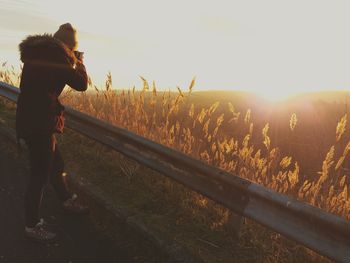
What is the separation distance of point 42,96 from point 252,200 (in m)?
2.03

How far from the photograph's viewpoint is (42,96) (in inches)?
161

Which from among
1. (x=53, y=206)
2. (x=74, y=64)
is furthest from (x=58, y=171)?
(x=74, y=64)

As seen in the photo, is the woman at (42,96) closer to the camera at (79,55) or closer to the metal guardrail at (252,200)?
the camera at (79,55)

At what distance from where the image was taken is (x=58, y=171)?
15.9ft

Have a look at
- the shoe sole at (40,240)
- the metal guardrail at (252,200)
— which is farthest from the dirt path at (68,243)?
the metal guardrail at (252,200)

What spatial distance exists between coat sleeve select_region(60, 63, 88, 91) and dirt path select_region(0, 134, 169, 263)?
1388 millimetres

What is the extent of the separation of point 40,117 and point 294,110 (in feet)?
23.1

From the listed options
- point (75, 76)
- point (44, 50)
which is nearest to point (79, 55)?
point (75, 76)

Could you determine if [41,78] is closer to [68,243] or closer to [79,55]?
[79,55]

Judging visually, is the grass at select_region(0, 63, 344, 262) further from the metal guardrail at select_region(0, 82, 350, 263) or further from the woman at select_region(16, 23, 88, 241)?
the woman at select_region(16, 23, 88, 241)

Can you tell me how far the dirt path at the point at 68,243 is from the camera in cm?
404

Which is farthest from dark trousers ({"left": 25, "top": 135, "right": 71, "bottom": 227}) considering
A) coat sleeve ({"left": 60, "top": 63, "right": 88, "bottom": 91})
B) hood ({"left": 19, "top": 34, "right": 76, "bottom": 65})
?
hood ({"left": 19, "top": 34, "right": 76, "bottom": 65})

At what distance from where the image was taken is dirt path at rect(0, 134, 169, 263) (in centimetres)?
404

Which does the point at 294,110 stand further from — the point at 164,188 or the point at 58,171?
the point at 58,171
